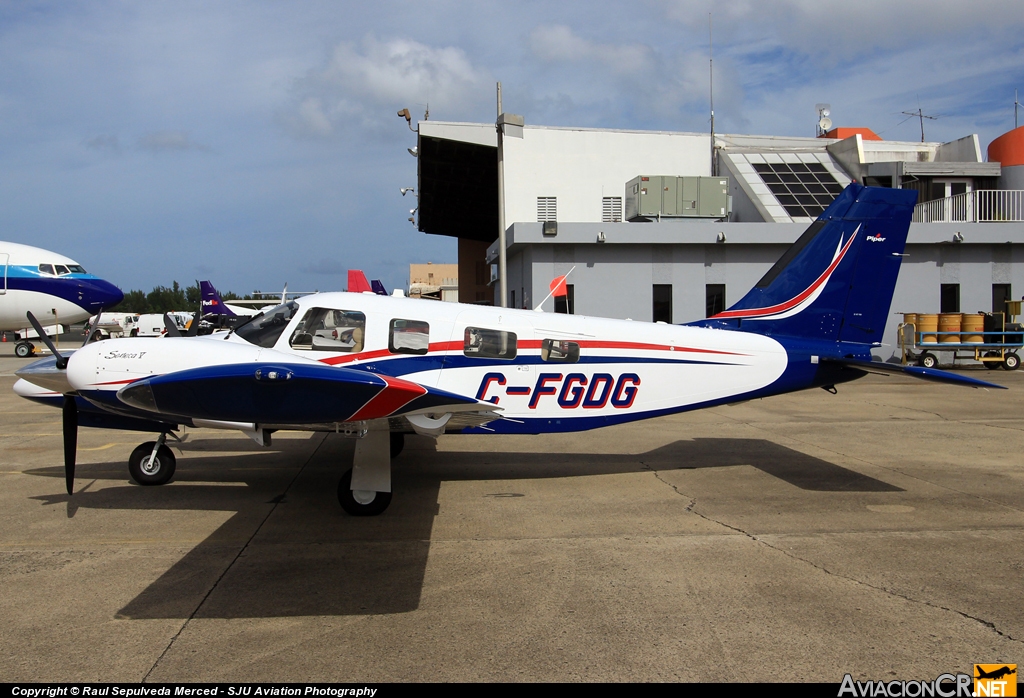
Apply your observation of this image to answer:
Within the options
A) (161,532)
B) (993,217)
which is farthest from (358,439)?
(993,217)

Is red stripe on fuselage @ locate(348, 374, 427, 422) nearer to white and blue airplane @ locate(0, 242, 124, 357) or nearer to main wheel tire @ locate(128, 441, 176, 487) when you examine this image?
main wheel tire @ locate(128, 441, 176, 487)

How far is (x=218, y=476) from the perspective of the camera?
8852 millimetres

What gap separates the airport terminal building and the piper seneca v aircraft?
1364 centimetres

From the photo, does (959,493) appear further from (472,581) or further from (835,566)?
(472,581)

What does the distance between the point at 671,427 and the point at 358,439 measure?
7443 mm

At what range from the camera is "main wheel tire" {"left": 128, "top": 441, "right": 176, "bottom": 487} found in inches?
326

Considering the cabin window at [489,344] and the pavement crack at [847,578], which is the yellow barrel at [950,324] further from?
the cabin window at [489,344]

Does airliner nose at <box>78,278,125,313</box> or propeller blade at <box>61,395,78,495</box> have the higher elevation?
airliner nose at <box>78,278,125,313</box>

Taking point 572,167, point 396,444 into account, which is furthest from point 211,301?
point 396,444

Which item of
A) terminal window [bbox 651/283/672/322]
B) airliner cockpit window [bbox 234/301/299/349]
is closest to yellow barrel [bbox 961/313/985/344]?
terminal window [bbox 651/283/672/322]

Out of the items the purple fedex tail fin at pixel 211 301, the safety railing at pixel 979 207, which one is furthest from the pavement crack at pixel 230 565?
the purple fedex tail fin at pixel 211 301

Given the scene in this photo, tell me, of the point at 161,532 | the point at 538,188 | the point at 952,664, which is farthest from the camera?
the point at 538,188

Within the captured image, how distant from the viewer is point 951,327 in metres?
22.8

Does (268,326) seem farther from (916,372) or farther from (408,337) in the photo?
(916,372)
